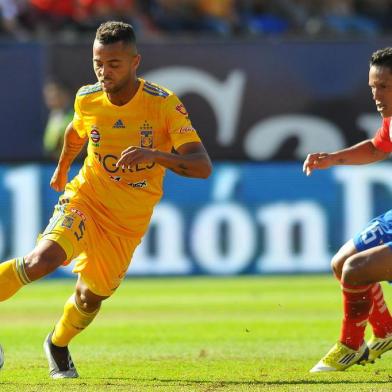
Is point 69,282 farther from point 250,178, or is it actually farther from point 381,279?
point 381,279

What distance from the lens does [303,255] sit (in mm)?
16047

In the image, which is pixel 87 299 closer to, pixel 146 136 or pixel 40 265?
pixel 40 265

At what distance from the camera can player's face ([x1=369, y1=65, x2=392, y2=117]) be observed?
8.24m

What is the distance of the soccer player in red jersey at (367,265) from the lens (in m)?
8.19

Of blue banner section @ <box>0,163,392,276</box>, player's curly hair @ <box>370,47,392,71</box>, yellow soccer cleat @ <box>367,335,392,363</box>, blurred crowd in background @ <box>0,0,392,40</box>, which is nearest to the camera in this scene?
player's curly hair @ <box>370,47,392,71</box>

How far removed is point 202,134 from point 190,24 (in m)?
2.69

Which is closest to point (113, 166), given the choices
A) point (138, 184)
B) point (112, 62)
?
point (138, 184)

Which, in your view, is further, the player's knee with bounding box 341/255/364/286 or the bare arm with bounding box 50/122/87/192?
the bare arm with bounding box 50/122/87/192

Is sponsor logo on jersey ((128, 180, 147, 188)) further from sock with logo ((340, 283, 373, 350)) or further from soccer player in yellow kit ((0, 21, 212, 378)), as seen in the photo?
sock with logo ((340, 283, 373, 350))

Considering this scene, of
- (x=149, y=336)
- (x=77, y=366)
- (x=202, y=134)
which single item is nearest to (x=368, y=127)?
(x=202, y=134)

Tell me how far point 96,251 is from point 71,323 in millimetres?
563

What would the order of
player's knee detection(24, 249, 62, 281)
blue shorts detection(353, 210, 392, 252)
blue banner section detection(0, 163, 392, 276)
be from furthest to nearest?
blue banner section detection(0, 163, 392, 276) → blue shorts detection(353, 210, 392, 252) → player's knee detection(24, 249, 62, 281)

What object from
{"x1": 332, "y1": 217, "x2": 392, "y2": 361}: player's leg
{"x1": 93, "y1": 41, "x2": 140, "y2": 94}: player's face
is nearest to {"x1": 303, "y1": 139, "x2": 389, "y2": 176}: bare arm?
{"x1": 332, "y1": 217, "x2": 392, "y2": 361}: player's leg

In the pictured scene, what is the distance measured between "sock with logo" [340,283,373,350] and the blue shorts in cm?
30
